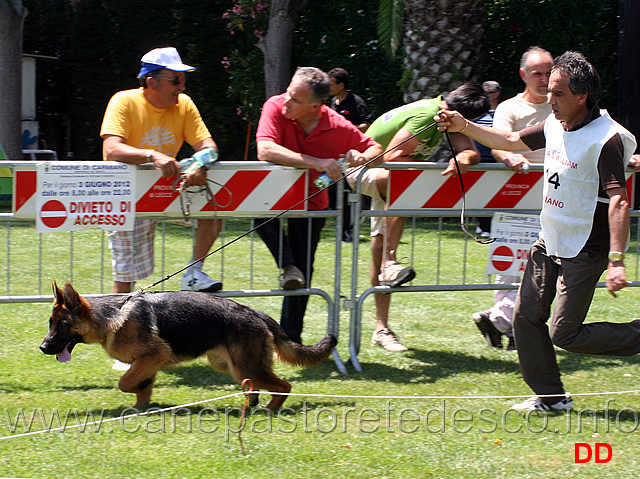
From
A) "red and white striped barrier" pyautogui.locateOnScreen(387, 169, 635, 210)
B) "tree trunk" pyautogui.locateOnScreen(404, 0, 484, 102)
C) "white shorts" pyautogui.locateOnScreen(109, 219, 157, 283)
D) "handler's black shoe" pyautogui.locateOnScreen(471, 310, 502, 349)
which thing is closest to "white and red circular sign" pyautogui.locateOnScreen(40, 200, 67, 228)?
"white shorts" pyautogui.locateOnScreen(109, 219, 157, 283)

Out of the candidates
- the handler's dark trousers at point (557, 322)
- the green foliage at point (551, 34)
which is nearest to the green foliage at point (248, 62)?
the green foliage at point (551, 34)

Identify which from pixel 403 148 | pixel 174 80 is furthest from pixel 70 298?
pixel 403 148

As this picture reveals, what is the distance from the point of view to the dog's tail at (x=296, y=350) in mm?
5094

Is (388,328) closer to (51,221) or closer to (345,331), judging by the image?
(345,331)

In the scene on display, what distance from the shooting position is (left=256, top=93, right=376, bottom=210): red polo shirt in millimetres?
5746

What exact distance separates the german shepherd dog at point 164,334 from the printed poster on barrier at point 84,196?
0.63 meters

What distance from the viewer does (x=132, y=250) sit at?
18.5 ft

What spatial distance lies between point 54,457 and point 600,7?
13208mm

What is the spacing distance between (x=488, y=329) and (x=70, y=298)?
130 inches

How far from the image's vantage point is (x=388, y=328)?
6.54m

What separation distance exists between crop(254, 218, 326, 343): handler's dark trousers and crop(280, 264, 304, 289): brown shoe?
0.09 m

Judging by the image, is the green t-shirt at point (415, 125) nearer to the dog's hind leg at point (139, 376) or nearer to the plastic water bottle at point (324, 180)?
the plastic water bottle at point (324, 180)

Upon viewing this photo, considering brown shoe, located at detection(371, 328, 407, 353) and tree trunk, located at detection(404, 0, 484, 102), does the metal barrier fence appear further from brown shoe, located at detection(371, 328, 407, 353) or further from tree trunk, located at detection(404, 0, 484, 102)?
tree trunk, located at detection(404, 0, 484, 102)

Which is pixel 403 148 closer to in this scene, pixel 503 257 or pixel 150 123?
pixel 503 257
